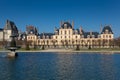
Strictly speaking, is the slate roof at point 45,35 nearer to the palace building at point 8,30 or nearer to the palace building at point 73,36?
the palace building at point 73,36

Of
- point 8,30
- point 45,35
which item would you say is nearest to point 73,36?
point 45,35

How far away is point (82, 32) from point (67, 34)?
559cm

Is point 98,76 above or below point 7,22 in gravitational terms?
below

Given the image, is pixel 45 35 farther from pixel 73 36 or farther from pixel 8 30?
pixel 8 30

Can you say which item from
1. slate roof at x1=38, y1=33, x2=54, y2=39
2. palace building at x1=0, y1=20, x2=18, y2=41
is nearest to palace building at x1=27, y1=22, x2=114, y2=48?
slate roof at x1=38, y1=33, x2=54, y2=39

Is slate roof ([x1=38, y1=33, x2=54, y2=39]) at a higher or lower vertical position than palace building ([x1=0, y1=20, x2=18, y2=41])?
lower

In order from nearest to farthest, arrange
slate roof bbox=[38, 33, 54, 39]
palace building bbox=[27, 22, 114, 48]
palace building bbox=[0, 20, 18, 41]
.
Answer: palace building bbox=[27, 22, 114, 48] < slate roof bbox=[38, 33, 54, 39] < palace building bbox=[0, 20, 18, 41]

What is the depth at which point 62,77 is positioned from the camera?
1844 cm

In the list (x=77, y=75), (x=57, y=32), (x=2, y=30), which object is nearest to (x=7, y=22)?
(x=2, y=30)

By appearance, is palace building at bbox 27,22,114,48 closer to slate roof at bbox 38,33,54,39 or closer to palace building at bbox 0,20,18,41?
slate roof at bbox 38,33,54,39

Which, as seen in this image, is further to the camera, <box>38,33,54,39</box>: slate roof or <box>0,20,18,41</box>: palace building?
<box>0,20,18,41</box>: palace building

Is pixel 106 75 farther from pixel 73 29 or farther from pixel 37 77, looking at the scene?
pixel 73 29

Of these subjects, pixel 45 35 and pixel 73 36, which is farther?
pixel 45 35

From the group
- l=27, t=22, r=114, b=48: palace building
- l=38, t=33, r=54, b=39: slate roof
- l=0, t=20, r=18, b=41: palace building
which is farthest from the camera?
l=0, t=20, r=18, b=41: palace building
